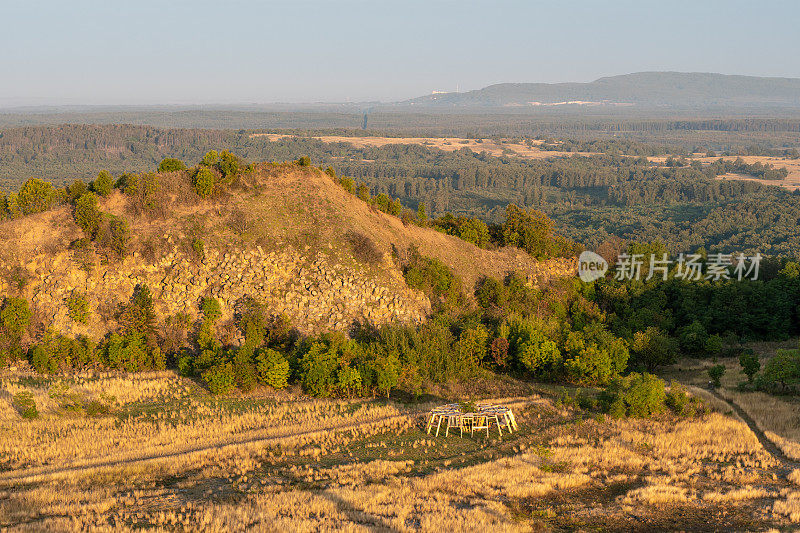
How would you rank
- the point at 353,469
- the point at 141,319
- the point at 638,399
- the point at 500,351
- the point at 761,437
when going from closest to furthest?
the point at 353,469
the point at 761,437
the point at 638,399
the point at 141,319
the point at 500,351

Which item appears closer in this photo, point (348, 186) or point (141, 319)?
point (141, 319)

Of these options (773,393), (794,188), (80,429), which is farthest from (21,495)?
(794,188)

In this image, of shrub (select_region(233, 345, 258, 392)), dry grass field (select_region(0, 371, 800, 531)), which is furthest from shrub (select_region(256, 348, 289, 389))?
dry grass field (select_region(0, 371, 800, 531))

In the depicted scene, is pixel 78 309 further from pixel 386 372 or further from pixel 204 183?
pixel 386 372

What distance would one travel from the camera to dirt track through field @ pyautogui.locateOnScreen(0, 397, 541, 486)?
69.4 ft

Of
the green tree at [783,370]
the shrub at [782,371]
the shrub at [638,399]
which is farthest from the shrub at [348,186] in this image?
the green tree at [783,370]

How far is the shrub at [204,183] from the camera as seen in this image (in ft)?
147

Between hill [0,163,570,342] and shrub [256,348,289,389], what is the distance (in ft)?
16.8

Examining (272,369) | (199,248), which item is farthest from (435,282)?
(199,248)

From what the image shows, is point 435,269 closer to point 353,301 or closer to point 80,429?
point 353,301

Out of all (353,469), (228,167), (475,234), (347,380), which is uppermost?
(228,167)

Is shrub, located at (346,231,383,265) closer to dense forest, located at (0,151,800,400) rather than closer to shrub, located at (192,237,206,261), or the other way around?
dense forest, located at (0,151,800,400)

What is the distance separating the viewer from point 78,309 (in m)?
38.9

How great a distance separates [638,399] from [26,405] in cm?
2661
